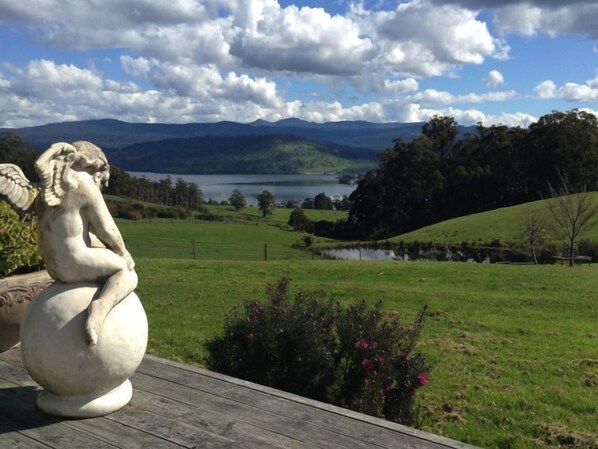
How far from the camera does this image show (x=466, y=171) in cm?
7725

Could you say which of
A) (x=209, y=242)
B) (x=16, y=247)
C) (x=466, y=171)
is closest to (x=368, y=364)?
(x=16, y=247)

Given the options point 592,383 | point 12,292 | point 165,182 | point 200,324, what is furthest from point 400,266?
point 165,182

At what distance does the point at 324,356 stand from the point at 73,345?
2.66 metres

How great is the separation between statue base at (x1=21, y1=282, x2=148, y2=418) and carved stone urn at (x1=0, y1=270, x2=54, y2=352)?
4.25 ft

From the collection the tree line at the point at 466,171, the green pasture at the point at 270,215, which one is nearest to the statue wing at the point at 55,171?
the tree line at the point at 466,171

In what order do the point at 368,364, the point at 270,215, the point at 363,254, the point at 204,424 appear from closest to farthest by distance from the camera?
1. the point at 204,424
2. the point at 368,364
3. the point at 363,254
4. the point at 270,215

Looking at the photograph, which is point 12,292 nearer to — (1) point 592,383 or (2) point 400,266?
(1) point 592,383

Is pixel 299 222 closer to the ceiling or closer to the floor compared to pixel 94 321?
closer to the floor

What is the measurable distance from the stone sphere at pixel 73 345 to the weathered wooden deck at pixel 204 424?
0.29 m

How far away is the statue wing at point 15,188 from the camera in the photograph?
4.14m

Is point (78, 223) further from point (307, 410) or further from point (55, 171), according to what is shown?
point (307, 410)

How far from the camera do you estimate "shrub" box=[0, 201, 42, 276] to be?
5.69 meters

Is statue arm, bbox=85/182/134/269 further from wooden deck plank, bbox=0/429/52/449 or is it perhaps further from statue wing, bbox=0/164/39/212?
wooden deck plank, bbox=0/429/52/449

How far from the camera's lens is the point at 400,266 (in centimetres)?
2155
